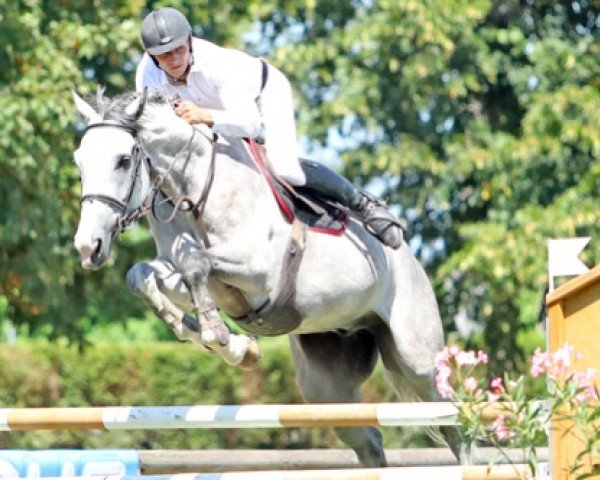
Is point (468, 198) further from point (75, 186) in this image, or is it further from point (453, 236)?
point (75, 186)

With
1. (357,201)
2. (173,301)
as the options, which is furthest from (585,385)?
(357,201)

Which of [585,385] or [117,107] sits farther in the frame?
[117,107]

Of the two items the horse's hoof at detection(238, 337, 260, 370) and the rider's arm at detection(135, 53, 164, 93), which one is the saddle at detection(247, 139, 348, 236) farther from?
the horse's hoof at detection(238, 337, 260, 370)

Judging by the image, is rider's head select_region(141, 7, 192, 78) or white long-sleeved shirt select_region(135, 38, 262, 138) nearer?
rider's head select_region(141, 7, 192, 78)

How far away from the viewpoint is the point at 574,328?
457 cm

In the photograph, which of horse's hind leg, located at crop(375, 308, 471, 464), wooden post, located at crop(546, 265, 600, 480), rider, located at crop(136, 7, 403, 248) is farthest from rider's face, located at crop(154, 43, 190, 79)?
wooden post, located at crop(546, 265, 600, 480)

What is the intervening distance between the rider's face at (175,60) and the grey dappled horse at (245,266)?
0.57 feet

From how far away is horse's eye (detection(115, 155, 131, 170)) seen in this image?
536 cm

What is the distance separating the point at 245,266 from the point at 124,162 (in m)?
0.67

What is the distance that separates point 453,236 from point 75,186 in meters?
3.34

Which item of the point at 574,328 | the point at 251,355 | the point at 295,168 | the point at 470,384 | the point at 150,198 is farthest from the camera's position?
the point at 295,168

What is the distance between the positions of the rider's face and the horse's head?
26cm

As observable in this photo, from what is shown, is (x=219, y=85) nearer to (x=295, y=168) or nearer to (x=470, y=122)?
(x=295, y=168)

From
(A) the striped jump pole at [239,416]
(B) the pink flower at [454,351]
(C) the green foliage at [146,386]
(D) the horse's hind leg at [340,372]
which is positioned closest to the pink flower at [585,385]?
(B) the pink flower at [454,351]
